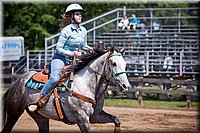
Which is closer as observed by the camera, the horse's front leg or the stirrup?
the horse's front leg

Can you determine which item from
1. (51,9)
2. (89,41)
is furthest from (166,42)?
(51,9)

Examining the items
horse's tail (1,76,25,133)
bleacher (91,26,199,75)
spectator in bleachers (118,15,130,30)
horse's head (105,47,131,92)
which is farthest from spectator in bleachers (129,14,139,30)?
horse's head (105,47,131,92)

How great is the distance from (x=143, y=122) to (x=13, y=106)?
539cm

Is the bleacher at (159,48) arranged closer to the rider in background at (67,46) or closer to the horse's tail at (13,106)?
the horse's tail at (13,106)

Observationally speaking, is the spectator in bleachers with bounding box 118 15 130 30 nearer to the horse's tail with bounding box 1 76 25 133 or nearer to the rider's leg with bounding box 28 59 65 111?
the horse's tail with bounding box 1 76 25 133

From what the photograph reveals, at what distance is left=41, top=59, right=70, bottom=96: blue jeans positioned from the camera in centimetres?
860

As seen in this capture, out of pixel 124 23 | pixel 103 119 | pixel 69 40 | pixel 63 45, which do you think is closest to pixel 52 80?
pixel 63 45

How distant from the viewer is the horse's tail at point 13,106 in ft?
30.8

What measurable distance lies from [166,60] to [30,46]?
53.9ft

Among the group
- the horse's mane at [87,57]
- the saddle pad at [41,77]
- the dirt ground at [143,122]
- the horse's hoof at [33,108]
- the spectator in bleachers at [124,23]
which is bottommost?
the dirt ground at [143,122]

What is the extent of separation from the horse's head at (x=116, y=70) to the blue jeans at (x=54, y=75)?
0.87 metres

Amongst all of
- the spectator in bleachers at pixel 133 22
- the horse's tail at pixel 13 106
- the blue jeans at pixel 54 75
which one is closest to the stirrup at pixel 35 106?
the blue jeans at pixel 54 75

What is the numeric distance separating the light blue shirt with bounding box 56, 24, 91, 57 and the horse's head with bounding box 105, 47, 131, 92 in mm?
606

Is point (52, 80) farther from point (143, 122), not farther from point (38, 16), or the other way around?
point (38, 16)
